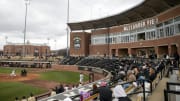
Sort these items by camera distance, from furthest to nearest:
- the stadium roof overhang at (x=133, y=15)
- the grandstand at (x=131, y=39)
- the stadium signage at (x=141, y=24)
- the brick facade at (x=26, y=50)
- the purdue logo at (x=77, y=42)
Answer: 1. the brick facade at (x=26, y=50)
2. the purdue logo at (x=77, y=42)
3. the stadium signage at (x=141, y=24)
4. the stadium roof overhang at (x=133, y=15)
5. the grandstand at (x=131, y=39)

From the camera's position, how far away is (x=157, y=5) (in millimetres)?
37938

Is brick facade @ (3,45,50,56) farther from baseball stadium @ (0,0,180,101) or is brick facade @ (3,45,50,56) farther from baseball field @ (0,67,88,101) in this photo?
baseball field @ (0,67,88,101)

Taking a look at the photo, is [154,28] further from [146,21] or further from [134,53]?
[134,53]

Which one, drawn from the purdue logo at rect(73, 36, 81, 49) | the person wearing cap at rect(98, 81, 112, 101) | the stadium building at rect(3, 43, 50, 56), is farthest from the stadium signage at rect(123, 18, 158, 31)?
the stadium building at rect(3, 43, 50, 56)

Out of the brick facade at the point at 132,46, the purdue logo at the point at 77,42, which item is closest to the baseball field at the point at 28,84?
the brick facade at the point at 132,46

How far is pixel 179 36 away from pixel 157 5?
30.6 ft

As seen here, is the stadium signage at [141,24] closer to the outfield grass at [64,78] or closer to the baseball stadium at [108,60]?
the baseball stadium at [108,60]

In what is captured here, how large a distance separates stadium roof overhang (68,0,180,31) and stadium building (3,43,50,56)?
50488mm

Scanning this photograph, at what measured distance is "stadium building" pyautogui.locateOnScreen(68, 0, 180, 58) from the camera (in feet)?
114

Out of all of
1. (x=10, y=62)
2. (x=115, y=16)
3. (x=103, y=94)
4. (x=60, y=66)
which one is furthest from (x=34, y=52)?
(x=103, y=94)

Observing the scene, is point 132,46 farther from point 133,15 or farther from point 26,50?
point 26,50

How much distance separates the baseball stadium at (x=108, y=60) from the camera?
1516 cm

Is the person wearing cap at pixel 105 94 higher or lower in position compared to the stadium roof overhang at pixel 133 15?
lower

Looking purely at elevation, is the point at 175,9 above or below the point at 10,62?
above
